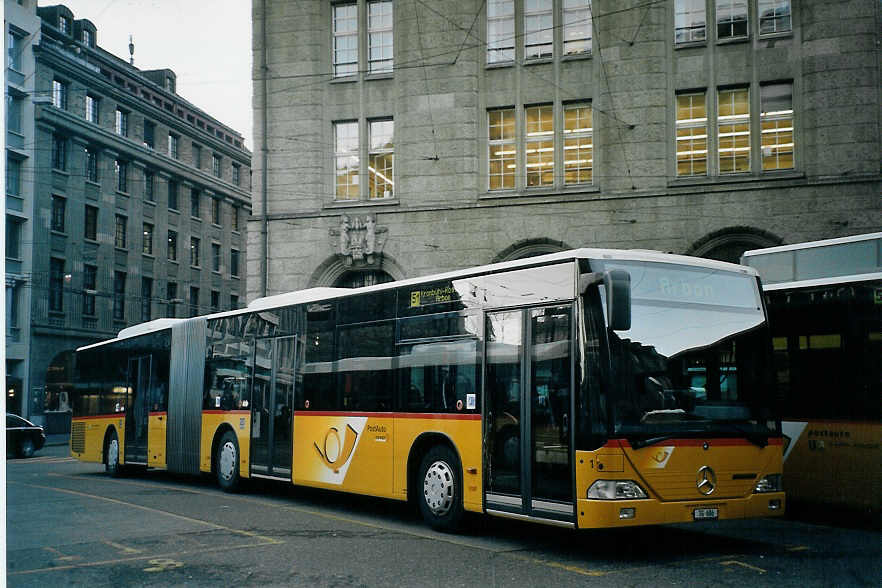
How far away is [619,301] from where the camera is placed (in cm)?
902

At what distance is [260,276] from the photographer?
2831 cm

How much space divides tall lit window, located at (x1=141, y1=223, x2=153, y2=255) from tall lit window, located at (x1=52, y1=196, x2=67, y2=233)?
24.2 feet

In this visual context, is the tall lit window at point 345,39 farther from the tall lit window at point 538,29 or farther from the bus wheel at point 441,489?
the bus wheel at point 441,489

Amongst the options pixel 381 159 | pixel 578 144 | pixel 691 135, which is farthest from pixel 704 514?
pixel 381 159

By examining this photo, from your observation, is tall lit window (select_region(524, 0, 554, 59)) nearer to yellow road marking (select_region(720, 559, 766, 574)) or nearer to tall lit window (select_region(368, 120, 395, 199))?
tall lit window (select_region(368, 120, 395, 199))

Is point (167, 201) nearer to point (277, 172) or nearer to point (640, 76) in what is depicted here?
point (277, 172)

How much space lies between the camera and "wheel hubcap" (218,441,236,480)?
16938mm

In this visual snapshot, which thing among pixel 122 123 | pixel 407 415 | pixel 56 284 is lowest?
pixel 407 415

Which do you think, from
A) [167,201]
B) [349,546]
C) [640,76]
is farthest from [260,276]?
[167,201]

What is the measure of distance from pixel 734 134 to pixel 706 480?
1719 centimetres

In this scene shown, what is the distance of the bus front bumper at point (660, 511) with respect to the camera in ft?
29.9

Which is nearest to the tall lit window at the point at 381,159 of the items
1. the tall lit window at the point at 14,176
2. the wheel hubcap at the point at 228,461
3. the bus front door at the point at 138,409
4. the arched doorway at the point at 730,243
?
the arched doorway at the point at 730,243

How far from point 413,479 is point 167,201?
44.8m

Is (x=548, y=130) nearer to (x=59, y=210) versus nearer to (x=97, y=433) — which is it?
(x=97, y=433)
